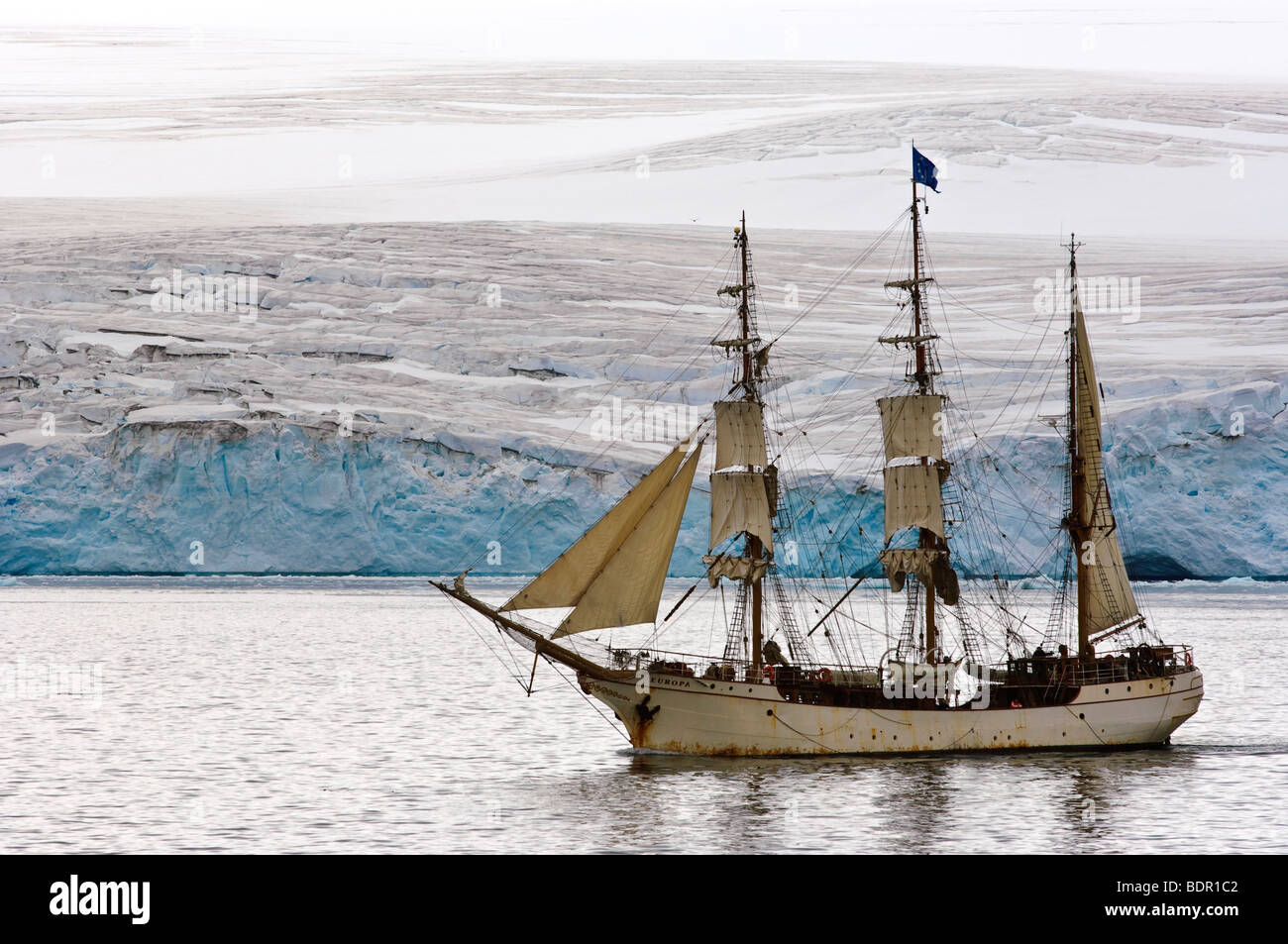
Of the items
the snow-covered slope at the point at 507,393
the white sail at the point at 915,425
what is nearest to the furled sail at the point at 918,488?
the white sail at the point at 915,425

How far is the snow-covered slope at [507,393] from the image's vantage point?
76875 mm

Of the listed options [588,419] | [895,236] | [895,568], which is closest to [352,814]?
[895,568]

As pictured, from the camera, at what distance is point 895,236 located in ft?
440

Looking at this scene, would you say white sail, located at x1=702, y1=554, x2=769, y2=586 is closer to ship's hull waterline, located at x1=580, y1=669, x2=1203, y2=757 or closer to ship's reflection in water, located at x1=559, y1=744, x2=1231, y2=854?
ship's hull waterline, located at x1=580, y1=669, x2=1203, y2=757

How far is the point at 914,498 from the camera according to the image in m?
39.8

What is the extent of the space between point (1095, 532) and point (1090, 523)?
9.8 inches

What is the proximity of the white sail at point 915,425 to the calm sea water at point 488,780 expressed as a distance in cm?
790

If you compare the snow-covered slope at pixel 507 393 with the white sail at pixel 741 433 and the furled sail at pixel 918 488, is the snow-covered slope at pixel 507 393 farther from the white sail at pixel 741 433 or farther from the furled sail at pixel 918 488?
the white sail at pixel 741 433

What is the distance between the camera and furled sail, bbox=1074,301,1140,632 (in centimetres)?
3891

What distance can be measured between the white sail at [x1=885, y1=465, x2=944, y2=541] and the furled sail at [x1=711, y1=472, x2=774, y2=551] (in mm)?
4082

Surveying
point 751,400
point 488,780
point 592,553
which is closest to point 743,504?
point 751,400

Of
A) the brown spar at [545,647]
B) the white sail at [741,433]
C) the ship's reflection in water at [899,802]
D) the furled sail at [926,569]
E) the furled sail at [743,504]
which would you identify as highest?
the white sail at [741,433]

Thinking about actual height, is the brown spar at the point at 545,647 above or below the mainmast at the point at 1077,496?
below
